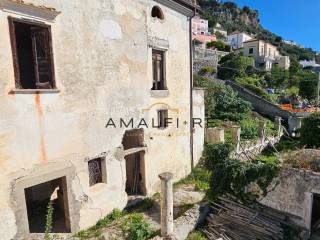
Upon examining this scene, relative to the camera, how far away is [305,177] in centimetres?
803

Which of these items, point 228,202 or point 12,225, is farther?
point 228,202

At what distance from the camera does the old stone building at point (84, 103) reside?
20.6 ft

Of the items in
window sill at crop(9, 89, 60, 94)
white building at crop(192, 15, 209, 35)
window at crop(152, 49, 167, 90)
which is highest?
white building at crop(192, 15, 209, 35)

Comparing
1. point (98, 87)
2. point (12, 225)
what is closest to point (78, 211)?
point (12, 225)

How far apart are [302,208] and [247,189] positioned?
1.83 metres

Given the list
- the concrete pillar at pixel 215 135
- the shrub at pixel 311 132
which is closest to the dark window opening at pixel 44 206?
the concrete pillar at pixel 215 135

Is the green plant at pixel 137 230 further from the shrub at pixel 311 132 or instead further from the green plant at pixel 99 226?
the shrub at pixel 311 132

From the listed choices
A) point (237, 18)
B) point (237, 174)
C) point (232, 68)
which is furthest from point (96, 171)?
point (237, 18)

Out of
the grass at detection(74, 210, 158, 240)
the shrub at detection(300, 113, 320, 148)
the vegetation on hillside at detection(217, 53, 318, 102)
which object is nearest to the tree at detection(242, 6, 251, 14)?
the vegetation on hillside at detection(217, 53, 318, 102)

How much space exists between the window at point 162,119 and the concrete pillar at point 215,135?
621 centimetres

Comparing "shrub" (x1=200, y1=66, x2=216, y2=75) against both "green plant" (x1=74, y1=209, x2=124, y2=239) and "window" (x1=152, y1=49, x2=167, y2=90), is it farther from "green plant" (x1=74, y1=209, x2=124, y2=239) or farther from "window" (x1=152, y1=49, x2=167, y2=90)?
"green plant" (x1=74, y1=209, x2=124, y2=239)

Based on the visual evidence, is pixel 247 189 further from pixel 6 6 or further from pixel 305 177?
pixel 6 6

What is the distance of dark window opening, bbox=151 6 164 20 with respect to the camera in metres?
10.6

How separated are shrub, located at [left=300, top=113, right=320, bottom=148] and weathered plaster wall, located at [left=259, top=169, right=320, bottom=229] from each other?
8.14 meters
